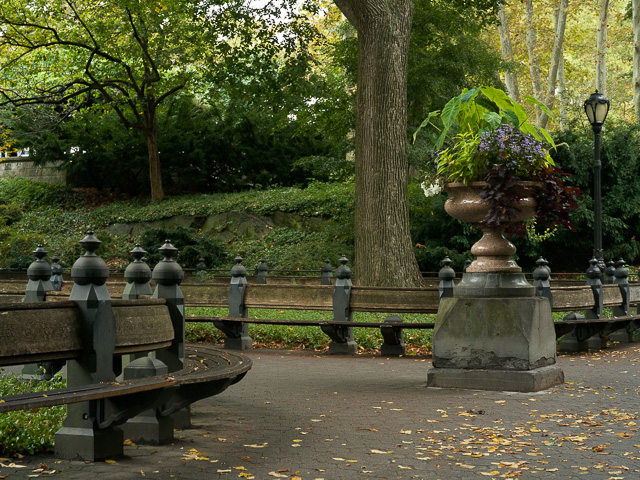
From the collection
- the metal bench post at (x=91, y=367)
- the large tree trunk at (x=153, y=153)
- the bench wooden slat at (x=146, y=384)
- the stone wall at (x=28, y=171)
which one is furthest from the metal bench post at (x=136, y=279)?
the stone wall at (x=28, y=171)

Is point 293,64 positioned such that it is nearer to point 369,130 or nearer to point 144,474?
point 369,130

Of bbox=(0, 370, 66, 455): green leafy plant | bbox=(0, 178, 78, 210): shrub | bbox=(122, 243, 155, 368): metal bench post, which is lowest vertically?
bbox=(0, 370, 66, 455): green leafy plant

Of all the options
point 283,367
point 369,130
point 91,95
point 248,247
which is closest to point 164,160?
point 91,95

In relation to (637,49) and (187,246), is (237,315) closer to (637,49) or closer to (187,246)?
(187,246)

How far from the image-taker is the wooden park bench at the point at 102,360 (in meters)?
4.33

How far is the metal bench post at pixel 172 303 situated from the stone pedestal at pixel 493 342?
333 cm

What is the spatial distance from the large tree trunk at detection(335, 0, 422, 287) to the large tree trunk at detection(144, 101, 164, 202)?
16.1 m

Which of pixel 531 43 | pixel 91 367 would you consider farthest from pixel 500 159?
pixel 531 43

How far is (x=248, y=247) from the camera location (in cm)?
2631

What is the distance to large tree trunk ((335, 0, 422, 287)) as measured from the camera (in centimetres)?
1546

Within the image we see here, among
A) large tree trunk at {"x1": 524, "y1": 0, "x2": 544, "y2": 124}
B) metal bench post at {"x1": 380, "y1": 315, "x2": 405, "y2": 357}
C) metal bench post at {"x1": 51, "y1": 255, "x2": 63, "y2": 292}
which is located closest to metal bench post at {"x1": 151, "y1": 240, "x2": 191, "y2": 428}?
metal bench post at {"x1": 380, "y1": 315, "x2": 405, "y2": 357}

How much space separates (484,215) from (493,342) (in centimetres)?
132

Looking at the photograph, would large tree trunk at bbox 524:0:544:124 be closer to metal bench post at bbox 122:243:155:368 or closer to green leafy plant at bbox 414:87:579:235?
green leafy plant at bbox 414:87:579:235

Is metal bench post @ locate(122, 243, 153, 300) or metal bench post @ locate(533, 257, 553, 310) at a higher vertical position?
metal bench post @ locate(122, 243, 153, 300)
